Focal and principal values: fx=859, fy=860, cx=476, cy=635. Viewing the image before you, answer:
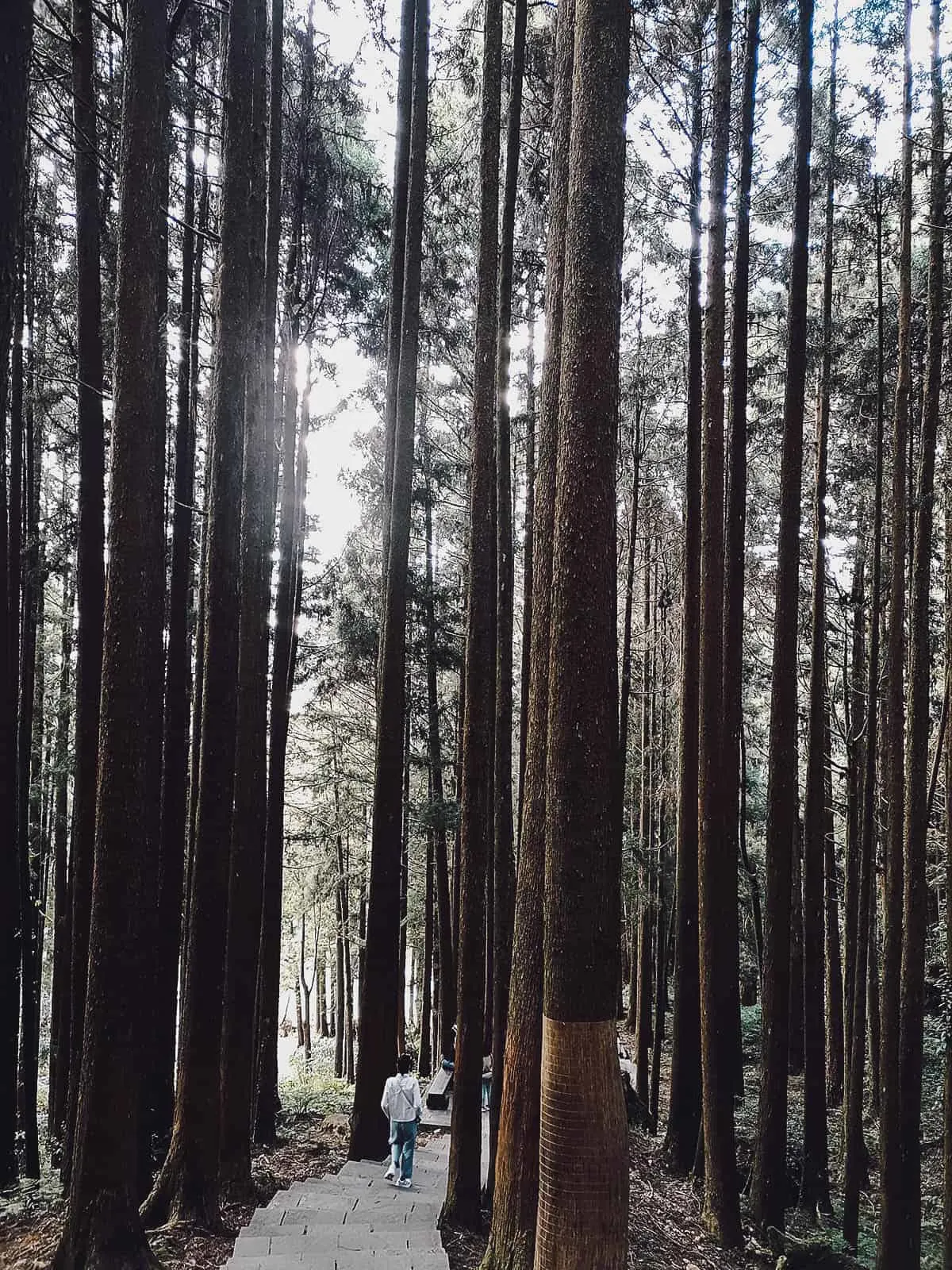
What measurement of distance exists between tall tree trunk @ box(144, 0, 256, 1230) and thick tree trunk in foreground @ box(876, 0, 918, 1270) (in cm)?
691

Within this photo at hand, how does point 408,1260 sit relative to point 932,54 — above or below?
below

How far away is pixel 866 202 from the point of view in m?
12.3

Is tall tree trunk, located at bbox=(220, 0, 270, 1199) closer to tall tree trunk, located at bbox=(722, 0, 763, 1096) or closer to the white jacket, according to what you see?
the white jacket

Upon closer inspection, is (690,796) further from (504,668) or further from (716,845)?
(504,668)

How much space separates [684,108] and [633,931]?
21.6 meters

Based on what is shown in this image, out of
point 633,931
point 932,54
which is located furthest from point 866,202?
point 633,931

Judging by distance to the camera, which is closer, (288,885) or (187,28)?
(187,28)

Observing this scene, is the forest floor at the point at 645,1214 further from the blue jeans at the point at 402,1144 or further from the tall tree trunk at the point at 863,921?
the blue jeans at the point at 402,1144

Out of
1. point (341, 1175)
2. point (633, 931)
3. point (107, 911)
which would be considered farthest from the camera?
point (633, 931)

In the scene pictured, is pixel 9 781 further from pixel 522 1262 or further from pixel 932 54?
pixel 932 54

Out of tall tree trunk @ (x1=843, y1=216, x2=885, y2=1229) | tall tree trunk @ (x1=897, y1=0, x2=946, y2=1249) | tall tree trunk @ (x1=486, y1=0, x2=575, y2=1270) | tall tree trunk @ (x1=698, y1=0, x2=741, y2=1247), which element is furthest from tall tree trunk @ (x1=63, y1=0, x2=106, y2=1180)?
tall tree trunk @ (x1=843, y1=216, x2=885, y2=1229)

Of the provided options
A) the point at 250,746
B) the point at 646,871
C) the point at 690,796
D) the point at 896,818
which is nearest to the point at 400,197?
the point at 250,746

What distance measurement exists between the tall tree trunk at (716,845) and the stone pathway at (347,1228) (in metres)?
2.97

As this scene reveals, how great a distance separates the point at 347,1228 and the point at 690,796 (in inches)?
272
